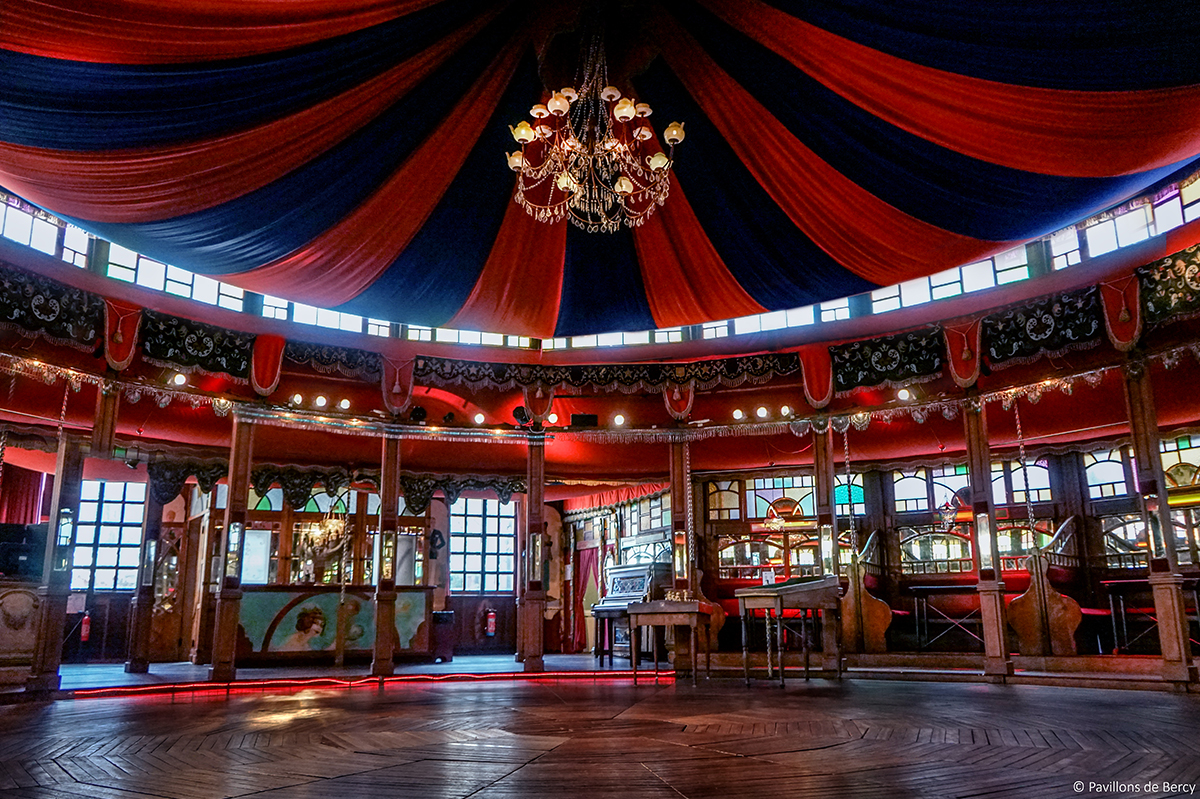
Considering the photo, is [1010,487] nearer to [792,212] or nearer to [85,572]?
[792,212]

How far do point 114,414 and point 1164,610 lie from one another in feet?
34.5

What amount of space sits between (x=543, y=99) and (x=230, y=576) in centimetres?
643

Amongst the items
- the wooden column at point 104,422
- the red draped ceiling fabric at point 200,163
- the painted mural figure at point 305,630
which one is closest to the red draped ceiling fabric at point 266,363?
the wooden column at point 104,422

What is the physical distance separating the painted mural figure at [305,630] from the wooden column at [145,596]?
5.91 ft

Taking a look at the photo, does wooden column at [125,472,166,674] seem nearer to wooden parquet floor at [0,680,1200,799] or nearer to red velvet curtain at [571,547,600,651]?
wooden parquet floor at [0,680,1200,799]

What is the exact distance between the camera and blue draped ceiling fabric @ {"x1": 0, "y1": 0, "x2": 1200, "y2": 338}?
193 inches

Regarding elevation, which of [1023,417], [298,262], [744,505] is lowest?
[744,505]

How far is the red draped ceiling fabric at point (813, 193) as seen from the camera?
6.33 m

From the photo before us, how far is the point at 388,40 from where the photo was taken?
5.57 metres

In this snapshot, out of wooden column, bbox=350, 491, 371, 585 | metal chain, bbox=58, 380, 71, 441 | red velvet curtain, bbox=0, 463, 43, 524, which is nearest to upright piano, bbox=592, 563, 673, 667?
wooden column, bbox=350, 491, 371, 585

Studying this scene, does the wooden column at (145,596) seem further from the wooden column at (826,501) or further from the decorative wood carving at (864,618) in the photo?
the decorative wood carving at (864,618)

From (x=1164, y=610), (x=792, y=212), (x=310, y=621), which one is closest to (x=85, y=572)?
(x=310, y=621)

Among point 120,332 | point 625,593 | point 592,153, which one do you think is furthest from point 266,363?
point 625,593

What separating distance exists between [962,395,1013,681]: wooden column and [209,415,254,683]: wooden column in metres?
8.14
